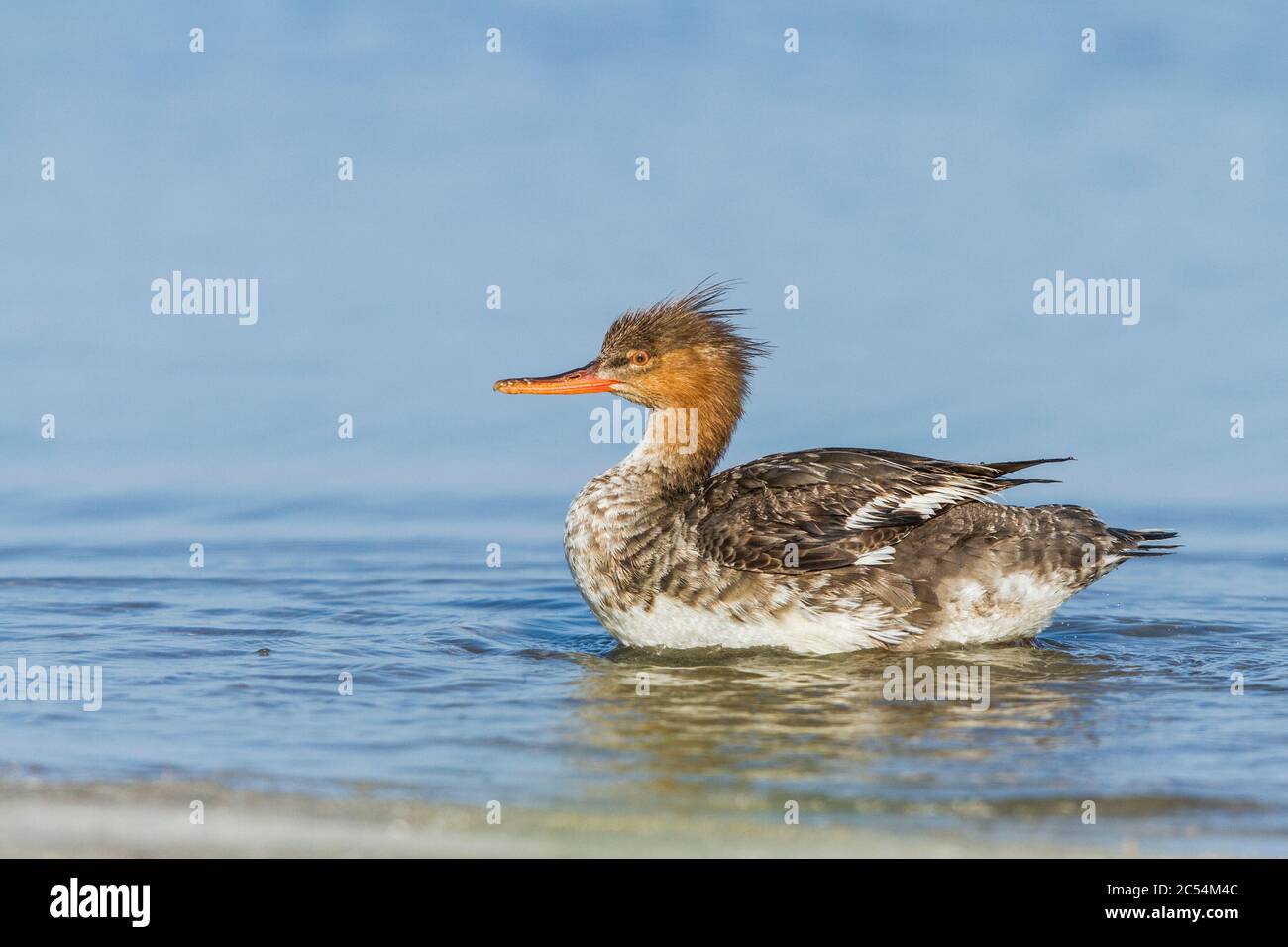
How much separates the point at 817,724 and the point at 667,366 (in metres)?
2.96

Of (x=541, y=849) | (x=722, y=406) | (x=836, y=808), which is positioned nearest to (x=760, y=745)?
(x=836, y=808)

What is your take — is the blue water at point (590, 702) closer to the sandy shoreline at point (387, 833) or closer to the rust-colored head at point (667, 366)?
the sandy shoreline at point (387, 833)

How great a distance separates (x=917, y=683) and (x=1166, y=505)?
5.66m

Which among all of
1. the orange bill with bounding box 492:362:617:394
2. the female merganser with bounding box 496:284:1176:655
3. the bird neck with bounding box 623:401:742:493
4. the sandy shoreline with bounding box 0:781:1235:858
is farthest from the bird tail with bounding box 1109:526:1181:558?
the sandy shoreline with bounding box 0:781:1235:858

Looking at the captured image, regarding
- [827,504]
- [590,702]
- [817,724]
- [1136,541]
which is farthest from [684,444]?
[817,724]

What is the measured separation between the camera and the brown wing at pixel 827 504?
865 centimetres

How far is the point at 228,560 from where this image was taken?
38.0 feet

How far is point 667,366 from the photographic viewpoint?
31.6 feet

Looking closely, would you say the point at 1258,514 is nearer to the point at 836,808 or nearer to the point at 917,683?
the point at 917,683

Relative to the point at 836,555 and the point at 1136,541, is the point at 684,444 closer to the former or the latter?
the point at 836,555

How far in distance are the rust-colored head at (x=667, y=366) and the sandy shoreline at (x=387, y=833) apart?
3.91 meters

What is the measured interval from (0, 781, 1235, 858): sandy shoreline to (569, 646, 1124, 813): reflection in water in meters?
0.32

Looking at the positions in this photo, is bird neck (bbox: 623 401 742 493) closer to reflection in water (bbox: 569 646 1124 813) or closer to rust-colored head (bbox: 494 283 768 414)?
rust-colored head (bbox: 494 283 768 414)
